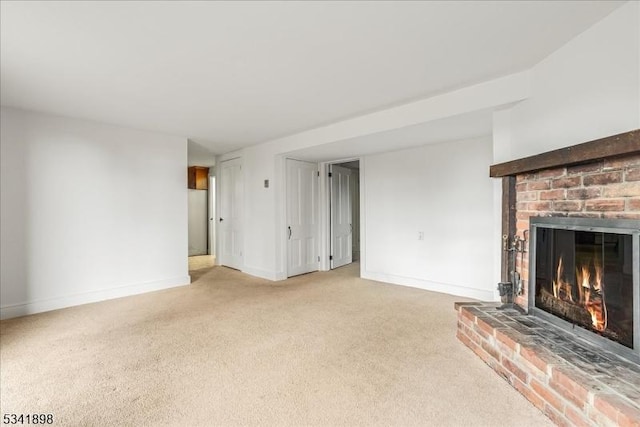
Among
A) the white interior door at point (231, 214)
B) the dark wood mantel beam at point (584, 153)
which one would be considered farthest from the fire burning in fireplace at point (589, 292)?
the white interior door at point (231, 214)

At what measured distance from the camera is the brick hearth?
139cm

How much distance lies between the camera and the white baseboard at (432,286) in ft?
12.5

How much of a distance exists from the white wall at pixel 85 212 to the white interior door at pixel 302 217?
166 cm

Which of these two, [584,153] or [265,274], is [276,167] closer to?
[265,274]

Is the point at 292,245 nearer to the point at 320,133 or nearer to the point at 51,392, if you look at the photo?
the point at 320,133

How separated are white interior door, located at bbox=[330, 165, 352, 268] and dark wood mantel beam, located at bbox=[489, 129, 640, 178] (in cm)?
362

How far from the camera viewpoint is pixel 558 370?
5.28 feet

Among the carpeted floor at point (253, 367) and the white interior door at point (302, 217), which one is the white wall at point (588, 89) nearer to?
the carpeted floor at point (253, 367)

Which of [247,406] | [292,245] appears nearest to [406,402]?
[247,406]

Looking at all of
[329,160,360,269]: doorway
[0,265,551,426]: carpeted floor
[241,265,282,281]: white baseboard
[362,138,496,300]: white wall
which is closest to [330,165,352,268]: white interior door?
[329,160,360,269]: doorway

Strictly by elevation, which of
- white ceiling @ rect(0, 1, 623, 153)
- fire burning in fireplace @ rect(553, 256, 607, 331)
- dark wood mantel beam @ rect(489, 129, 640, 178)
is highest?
white ceiling @ rect(0, 1, 623, 153)

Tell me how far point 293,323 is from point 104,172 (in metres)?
3.14

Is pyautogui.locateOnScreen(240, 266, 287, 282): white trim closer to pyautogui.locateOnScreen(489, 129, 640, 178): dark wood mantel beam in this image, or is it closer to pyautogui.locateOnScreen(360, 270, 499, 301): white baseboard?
pyautogui.locateOnScreen(360, 270, 499, 301): white baseboard

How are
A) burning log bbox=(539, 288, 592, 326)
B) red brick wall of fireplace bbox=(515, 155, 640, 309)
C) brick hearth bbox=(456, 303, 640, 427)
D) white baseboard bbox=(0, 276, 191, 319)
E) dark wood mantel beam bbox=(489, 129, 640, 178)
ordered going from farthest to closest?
white baseboard bbox=(0, 276, 191, 319) < burning log bbox=(539, 288, 592, 326) < red brick wall of fireplace bbox=(515, 155, 640, 309) < dark wood mantel beam bbox=(489, 129, 640, 178) < brick hearth bbox=(456, 303, 640, 427)
